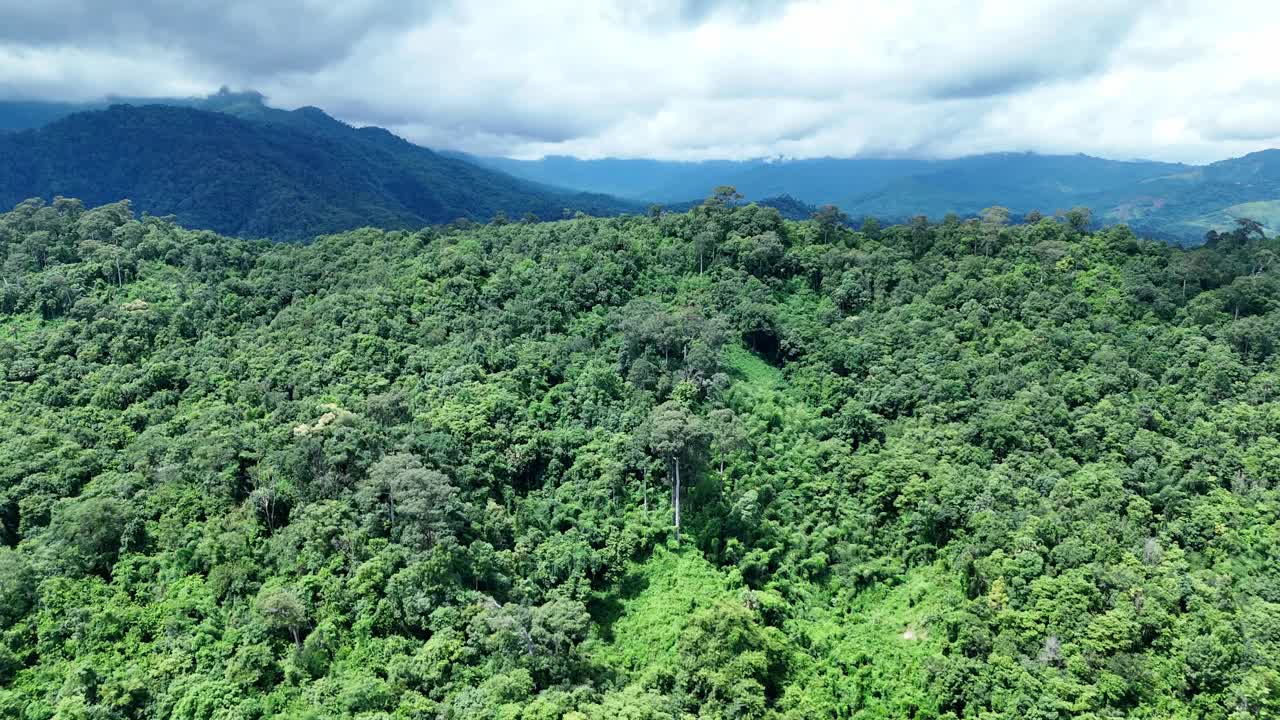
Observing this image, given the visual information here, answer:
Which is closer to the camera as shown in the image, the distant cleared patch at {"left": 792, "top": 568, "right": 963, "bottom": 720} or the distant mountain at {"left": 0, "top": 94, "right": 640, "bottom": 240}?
the distant cleared patch at {"left": 792, "top": 568, "right": 963, "bottom": 720}

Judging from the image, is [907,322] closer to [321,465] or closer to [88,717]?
[321,465]

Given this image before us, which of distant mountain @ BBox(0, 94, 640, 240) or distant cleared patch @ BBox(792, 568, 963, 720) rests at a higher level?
distant mountain @ BBox(0, 94, 640, 240)

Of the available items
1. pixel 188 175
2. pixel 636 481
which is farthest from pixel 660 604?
pixel 188 175

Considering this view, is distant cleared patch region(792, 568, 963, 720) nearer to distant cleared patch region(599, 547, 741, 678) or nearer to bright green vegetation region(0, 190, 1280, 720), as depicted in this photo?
bright green vegetation region(0, 190, 1280, 720)

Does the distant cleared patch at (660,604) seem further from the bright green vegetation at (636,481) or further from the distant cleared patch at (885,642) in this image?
the distant cleared patch at (885,642)

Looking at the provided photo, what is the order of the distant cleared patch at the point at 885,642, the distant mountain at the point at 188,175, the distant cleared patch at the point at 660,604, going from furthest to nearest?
the distant mountain at the point at 188,175 → the distant cleared patch at the point at 660,604 → the distant cleared patch at the point at 885,642

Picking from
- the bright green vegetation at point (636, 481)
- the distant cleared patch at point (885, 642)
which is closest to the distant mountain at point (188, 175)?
the bright green vegetation at point (636, 481)

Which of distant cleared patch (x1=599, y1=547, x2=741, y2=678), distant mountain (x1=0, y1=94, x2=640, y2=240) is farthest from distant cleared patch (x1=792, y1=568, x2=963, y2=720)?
distant mountain (x1=0, y1=94, x2=640, y2=240)

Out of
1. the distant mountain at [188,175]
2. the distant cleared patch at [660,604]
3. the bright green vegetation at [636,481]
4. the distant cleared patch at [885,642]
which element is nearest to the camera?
the bright green vegetation at [636,481]

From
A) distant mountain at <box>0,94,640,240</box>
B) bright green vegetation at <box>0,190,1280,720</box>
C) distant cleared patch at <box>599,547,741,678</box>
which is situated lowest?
distant cleared patch at <box>599,547,741,678</box>

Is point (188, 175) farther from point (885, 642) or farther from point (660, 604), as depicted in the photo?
point (885, 642)

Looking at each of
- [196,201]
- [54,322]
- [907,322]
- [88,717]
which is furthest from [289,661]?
[196,201]
